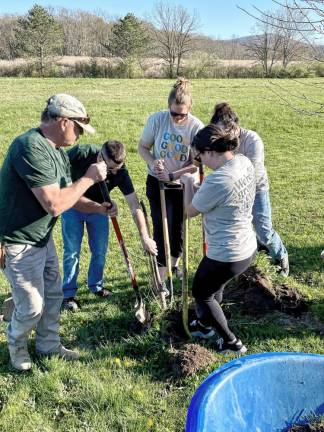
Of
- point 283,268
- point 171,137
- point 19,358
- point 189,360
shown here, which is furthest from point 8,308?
point 283,268

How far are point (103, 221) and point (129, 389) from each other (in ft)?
5.37

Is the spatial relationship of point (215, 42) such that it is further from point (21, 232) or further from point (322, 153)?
point (21, 232)

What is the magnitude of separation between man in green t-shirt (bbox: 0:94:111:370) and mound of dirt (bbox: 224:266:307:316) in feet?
6.07

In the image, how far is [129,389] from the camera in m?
3.14

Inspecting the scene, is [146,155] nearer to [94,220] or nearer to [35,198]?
[94,220]

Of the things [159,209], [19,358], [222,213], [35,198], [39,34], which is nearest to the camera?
[35,198]

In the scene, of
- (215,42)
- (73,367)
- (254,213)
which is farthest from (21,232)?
(215,42)

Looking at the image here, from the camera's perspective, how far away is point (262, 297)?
13.8 feet

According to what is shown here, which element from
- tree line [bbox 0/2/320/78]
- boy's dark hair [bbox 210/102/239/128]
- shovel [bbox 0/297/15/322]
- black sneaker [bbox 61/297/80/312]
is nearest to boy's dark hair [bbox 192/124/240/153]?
boy's dark hair [bbox 210/102/239/128]

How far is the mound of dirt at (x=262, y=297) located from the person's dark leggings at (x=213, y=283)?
0.80 m

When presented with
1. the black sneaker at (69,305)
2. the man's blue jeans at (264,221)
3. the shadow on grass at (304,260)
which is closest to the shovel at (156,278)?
the black sneaker at (69,305)

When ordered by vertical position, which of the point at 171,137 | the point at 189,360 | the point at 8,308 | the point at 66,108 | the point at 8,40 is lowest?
the point at 189,360

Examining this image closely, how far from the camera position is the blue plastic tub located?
1.99m

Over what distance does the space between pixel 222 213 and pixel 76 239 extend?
1707 mm
